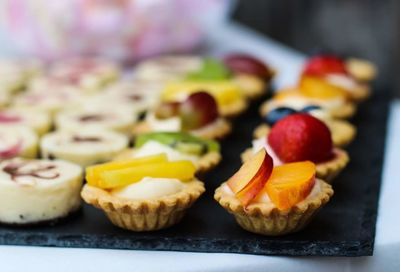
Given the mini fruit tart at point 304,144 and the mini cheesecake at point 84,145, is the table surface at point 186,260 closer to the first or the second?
the mini fruit tart at point 304,144

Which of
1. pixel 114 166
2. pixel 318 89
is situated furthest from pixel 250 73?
pixel 114 166

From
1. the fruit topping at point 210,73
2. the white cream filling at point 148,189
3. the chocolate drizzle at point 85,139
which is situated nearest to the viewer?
the white cream filling at point 148,189

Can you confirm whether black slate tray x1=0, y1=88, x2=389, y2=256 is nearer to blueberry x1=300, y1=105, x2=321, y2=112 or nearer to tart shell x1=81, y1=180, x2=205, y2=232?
tart shell x1=81, y1=180, x2=205, y2=232

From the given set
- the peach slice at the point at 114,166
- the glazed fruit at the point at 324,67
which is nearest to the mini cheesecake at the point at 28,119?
the peach slice at the point at 114,166

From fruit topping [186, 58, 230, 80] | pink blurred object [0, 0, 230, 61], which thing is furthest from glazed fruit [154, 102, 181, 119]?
pink blurred object [0, 0, 230, 61]

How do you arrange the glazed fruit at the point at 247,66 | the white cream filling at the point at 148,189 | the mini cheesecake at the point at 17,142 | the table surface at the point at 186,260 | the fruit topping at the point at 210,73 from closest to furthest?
the table surface at the point at 186,260
the white cream filling at the point at 148,189
the mini cheesecake at the point at 17,142
the fruit topping at the point at 210,73
the glazed fruit at the point at 247,66

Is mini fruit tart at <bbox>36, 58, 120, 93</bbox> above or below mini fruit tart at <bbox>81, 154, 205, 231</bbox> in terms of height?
above

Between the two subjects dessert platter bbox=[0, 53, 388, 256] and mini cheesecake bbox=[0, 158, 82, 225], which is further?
mini cheesecake bbox=[0, 158, 82, 225]

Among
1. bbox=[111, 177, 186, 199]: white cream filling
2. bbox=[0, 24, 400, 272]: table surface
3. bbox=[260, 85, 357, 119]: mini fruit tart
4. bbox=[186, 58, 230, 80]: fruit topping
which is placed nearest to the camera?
bbox=[0, 24, 400, 272]: table surface
